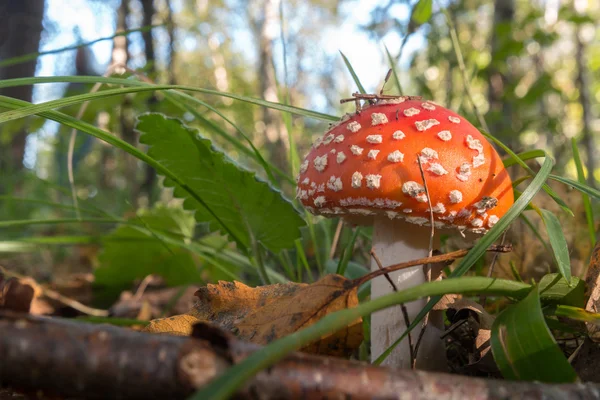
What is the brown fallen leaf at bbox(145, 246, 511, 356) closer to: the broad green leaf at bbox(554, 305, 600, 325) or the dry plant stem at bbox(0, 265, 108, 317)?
the broad green leaf at bbox(554, 305, 600, 325)

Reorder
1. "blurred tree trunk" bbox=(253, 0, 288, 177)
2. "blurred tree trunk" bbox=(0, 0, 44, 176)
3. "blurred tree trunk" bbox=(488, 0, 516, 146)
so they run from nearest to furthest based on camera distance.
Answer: "blurred tree trunk" bbox=(488, 0, 516, 146) → "blurred tree trunk" bbox=(0, 0, 44, 176) → "blurred tree trunk" bbox=(253, 0, 288, 177)

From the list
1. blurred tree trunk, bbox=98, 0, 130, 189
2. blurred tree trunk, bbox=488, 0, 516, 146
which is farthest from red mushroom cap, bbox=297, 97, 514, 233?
blurred tree trunk, bbox=98, 0, 130, 189

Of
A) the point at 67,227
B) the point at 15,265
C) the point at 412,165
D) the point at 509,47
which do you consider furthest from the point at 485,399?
the point at 67,227

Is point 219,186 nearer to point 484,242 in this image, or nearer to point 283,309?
point 283,309

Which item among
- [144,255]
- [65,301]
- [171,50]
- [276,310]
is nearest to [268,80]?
[171,50]

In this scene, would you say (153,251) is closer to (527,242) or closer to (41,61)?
(527,242)

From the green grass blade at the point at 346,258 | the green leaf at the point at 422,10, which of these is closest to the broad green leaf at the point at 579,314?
the green grass blade at the point at 346,258
